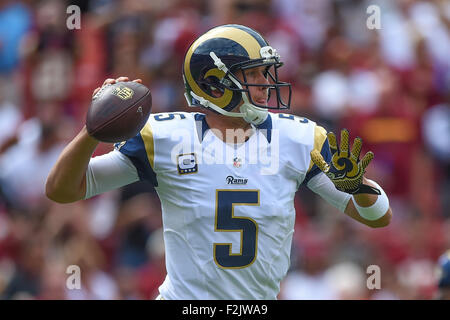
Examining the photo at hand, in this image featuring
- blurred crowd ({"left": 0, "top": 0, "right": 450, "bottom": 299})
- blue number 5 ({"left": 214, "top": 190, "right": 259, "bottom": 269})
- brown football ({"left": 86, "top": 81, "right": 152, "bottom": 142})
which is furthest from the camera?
blurred crowd ({"left": 0, "top": 0, "right": 450, "bottom": 299})

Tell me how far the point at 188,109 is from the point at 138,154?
3690mm

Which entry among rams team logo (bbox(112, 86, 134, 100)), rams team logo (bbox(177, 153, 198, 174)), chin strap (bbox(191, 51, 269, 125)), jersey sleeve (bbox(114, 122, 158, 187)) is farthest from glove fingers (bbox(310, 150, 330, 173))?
rams team logo (bbox(112, 86, 134, 100))

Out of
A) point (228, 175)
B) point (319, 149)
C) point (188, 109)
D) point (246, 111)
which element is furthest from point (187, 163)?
point (188, 109)

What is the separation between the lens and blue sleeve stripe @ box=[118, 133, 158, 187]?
3781 mm

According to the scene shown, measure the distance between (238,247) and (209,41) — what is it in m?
0.90

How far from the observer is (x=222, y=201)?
147 inches

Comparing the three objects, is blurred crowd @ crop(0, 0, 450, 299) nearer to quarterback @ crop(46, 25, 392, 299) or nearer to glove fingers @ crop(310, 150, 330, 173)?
quarterback @ crop(46, 25, 392, 299)

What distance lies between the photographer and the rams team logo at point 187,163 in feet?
12.4

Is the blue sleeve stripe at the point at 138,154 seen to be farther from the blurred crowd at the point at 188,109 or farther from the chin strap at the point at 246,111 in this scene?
the blurred crowd at the point at 188,109

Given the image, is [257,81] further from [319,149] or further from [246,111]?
[319,149]

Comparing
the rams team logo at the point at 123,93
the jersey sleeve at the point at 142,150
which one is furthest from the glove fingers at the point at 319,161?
the rams team logo at the point at 123,93

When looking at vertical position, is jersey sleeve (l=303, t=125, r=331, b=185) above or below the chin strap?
below

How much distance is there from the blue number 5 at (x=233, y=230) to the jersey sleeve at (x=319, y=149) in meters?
0.34

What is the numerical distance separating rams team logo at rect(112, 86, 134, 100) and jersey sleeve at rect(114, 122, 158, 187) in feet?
0.73
